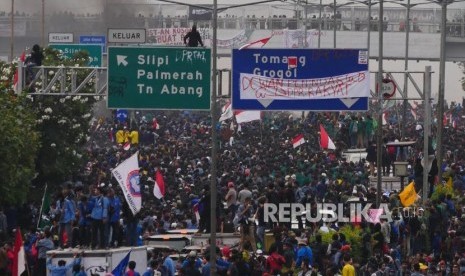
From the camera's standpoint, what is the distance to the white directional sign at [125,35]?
177 feet

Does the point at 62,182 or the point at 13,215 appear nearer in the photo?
the point at 13,215

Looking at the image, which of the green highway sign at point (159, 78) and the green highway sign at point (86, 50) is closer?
the green highway sign at point (159, 78)

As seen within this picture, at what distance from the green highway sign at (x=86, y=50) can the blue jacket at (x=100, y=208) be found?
2497 cm

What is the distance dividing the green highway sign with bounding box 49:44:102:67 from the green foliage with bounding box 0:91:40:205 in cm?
1307

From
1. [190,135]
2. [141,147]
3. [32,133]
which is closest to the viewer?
[32,133]

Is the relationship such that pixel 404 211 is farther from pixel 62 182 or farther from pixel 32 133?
pixel 62 182

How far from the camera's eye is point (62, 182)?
52.4 metres

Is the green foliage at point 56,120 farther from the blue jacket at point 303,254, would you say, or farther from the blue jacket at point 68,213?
the blue jacket at point 303,254

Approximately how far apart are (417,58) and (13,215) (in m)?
59.2

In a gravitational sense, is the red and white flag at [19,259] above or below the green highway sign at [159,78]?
below

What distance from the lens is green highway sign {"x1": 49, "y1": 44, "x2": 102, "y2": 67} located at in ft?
197

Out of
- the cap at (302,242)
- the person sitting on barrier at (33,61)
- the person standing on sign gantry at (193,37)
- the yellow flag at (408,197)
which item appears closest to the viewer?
the cap at (302,242)

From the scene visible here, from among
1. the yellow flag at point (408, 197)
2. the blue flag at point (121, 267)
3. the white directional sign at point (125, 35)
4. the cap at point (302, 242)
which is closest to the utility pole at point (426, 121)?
the yellow flag at point (408, 197)

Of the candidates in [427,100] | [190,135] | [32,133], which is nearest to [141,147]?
[190,135]
